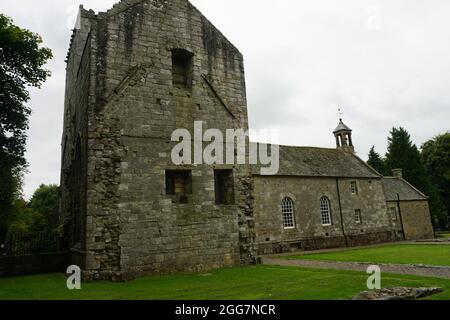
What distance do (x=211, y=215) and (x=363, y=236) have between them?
Result: 799 inches

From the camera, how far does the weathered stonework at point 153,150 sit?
11.2 metres

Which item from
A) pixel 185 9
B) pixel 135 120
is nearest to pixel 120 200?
pixel 135 120

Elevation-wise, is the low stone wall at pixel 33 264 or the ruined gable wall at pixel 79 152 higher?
the ruined gable wall at pixel 79 152

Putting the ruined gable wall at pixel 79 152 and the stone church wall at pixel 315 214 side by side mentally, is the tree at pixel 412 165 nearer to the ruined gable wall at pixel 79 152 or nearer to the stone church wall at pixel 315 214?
the stone church wall at pixel 315 214

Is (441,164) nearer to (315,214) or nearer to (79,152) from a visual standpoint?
(315,214)

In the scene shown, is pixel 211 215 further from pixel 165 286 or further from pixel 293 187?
pixel 293 187

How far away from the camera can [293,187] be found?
25.2 m

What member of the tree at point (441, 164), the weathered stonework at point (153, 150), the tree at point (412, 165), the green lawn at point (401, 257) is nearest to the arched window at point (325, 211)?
the green lawn at point (401, 257)

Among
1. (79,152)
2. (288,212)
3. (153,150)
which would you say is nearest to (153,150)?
(153,150)

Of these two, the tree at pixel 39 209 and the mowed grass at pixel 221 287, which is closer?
the mowed grass at pixel 221 287

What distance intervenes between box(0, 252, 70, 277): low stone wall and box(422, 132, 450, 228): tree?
47791mm

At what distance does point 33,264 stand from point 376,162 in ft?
162

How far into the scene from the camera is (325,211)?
89.0ft

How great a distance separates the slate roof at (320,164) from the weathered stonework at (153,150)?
10481mm
